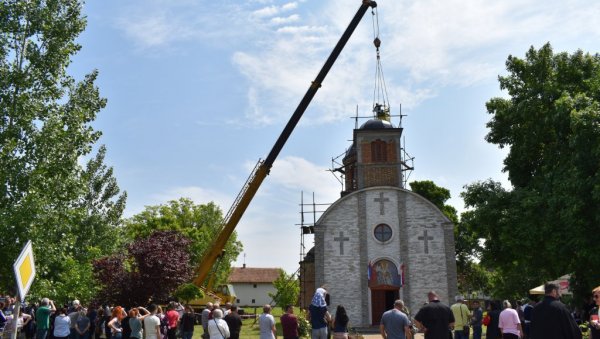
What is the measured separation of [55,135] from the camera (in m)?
14.2

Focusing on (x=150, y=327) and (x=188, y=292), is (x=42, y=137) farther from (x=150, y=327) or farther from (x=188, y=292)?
(x=188, y=292)

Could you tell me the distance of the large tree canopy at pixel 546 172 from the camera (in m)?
19.4

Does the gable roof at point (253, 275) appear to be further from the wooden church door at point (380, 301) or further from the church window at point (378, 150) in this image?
the wooden church door at point (380, 301)

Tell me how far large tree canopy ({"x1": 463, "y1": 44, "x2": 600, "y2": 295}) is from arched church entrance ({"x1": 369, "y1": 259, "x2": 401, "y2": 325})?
474 centimetres

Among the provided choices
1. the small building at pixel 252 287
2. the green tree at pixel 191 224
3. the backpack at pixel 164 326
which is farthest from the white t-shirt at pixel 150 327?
the small building at pixel 252 287

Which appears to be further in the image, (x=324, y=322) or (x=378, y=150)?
(x=378, y=150)

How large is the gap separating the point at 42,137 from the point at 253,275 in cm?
7034

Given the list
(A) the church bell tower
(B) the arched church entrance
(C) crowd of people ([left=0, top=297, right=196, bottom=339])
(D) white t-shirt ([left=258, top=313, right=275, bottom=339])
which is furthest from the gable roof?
(D) white t-shirt ([left=258, top=313, right=275, bottom=339])

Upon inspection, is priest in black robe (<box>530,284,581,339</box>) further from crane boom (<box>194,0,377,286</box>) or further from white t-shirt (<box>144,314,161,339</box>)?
crane boom (<box>194,0,377,286</box>)

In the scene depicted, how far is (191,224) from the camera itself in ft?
172

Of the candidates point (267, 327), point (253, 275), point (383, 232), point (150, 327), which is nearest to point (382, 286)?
point (383, 232)

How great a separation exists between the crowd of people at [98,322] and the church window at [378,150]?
16.7 meters

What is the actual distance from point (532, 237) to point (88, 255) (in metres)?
21.2

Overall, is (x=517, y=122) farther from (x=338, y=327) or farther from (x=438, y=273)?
(x=338, y=327)
